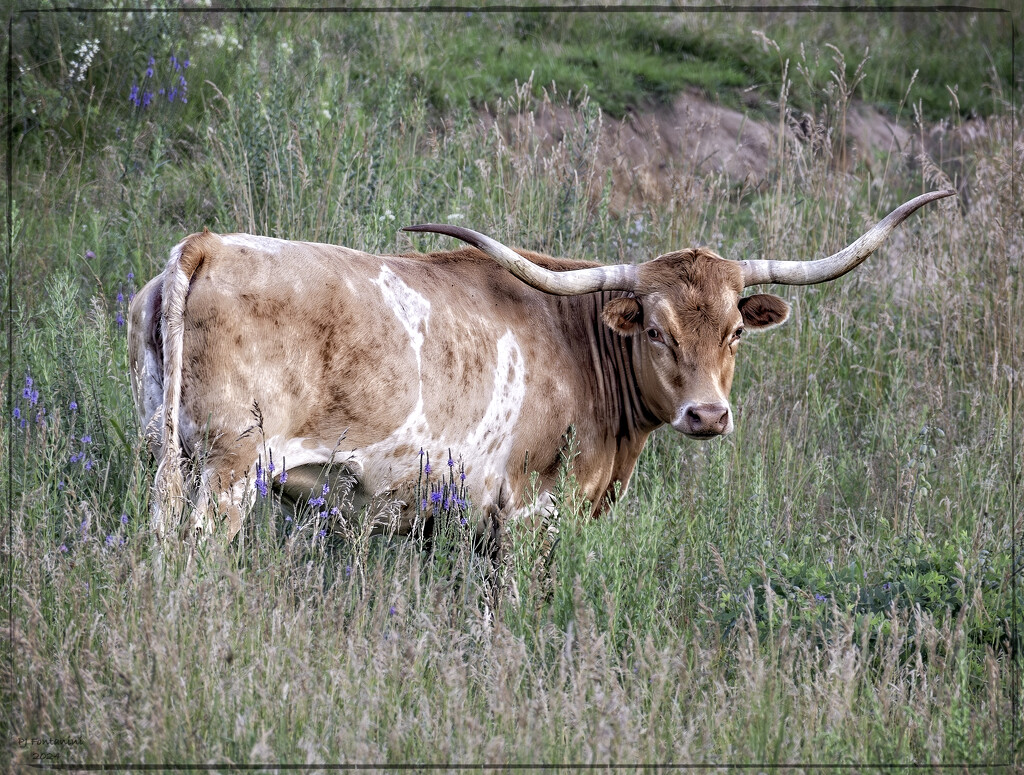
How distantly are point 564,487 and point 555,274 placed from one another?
3.63 ft

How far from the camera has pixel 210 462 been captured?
141 inches

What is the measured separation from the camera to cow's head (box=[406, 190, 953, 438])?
438 cm

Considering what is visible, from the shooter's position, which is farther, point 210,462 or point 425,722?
point 210,462

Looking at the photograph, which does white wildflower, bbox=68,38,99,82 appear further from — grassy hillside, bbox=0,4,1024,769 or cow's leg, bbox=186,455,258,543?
cow's leg, bbox=186,455,258,543

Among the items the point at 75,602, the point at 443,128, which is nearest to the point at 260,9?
the point at 443,128

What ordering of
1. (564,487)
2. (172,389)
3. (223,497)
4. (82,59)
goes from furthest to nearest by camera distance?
1. (82,59)
2. (564,487)
3. (223,497)
4. (172,389)

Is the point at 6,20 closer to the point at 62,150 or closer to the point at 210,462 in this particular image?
the point at 62,150

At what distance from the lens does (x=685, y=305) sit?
4484 mm

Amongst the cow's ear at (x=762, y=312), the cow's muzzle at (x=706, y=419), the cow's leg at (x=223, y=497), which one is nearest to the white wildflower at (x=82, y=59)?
the cow's leg at (x=223, y=497)

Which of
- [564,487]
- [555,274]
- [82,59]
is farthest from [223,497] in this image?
[82,59]

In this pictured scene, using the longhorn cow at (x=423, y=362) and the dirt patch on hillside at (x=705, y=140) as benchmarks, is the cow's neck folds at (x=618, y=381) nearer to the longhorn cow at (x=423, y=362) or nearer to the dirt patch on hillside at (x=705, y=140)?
the longhorn cow at (x=423, y=362)

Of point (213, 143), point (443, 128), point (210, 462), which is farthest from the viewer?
point (443, 128)

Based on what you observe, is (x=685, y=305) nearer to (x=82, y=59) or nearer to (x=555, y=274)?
(x=555, y=274)

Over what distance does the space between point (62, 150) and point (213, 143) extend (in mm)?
1119
